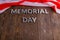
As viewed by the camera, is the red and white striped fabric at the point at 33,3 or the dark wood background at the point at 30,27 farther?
the red and white striped fabric at the point at 33,3

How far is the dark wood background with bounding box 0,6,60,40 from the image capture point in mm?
1465

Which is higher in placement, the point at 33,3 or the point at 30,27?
the point at 33,3

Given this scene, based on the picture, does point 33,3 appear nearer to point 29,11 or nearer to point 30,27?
point 29,11

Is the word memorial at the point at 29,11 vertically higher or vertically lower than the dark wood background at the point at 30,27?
higher

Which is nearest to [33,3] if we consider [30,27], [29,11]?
[29,11]

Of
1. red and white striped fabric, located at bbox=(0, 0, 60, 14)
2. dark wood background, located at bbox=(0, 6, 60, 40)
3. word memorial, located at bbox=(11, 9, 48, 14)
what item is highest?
red and white striped fabric, located at bbox=(0, 0, 60, 14)

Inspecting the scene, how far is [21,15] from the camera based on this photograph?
1.58 meters

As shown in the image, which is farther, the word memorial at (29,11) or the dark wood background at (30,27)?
the word memorial at (29,11)

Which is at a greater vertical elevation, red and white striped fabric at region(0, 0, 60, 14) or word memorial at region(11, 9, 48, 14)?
red and white striped fabric at region(0, 0, 60, 14)

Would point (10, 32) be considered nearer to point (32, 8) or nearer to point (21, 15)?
point (21, 15)

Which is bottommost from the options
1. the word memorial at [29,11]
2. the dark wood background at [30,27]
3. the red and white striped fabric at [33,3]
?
the dark wood background at [30,27]

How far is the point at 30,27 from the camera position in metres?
1.52

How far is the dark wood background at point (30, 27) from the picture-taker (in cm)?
146

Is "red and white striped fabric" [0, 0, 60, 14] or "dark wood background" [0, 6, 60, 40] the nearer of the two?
"dark wood background" [0, 6, 60, 40]
